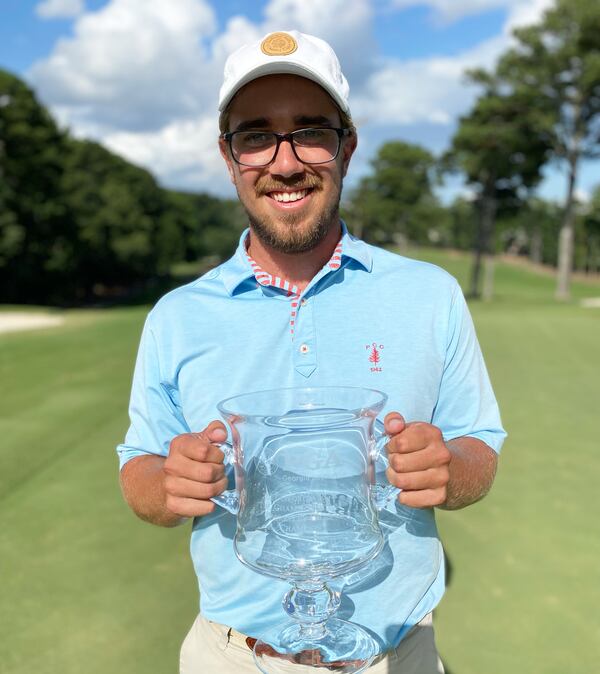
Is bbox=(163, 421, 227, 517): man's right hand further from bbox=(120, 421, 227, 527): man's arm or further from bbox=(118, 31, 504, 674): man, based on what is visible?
bbox=(118, 31, 504, 674): man

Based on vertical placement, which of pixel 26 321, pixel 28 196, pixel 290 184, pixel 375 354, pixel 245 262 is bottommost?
pixel 26 321

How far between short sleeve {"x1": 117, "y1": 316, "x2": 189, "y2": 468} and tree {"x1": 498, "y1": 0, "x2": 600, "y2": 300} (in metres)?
29.6

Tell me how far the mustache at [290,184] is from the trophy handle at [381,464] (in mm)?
765

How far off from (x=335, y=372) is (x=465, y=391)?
0.36 meters

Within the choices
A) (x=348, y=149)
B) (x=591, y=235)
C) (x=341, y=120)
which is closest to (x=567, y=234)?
(x=348, y=149)

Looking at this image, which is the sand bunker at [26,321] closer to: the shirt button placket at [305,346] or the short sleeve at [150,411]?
the short sleeve at [150,411]

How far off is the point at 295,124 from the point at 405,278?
0.52 m

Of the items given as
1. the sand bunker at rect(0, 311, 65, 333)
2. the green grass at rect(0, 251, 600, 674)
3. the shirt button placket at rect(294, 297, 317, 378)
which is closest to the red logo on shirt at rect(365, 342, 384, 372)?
the shirt button placket at rect(294, 297, 317, 378)

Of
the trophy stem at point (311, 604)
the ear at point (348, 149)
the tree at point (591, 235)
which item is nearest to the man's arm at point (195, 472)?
the trophy stem at point (311, 604)

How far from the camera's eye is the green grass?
3.01 meters

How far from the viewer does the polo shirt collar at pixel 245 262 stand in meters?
1.98

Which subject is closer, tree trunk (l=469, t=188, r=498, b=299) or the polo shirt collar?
the polo shirt collar

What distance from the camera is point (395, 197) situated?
71625 mm

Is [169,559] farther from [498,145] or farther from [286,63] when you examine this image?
[498,145]
